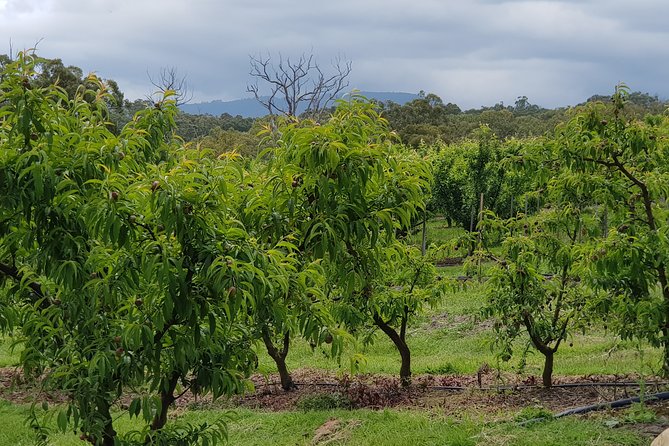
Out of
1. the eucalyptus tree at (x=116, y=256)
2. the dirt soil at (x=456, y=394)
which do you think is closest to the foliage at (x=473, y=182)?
the dirt soil at (x=456, y=394)

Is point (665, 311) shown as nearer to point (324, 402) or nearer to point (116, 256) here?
point (324, 402)

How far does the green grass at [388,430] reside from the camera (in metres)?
5.32

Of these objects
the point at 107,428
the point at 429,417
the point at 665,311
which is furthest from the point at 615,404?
the point at 107,428

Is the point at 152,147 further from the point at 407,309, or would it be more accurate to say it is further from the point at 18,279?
the point at 407,309

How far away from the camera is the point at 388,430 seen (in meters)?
6.26

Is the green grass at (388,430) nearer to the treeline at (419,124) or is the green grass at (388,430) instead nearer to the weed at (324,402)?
the weed at (324,402)

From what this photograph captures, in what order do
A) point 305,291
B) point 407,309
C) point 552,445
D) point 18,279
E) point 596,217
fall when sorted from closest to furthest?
point 305,291 → point 18,279 → point 552,445 → point 596,217 → point 407,309

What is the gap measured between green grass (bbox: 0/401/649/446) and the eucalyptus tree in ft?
4.73

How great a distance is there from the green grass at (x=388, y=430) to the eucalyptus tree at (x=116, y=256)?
4.73 ft

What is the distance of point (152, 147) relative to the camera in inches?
156

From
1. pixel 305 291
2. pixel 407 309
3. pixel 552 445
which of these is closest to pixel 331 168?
pixel 305 291

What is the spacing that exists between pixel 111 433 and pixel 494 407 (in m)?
4.33

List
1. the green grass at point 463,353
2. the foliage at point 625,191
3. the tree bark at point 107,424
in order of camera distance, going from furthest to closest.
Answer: the green grass at point 463,353, the foliage at point 625,191, the tree bark at point 107,424

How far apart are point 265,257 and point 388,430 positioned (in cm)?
370
